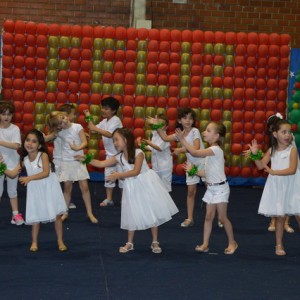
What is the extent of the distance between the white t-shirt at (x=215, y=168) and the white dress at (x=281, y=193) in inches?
19.1

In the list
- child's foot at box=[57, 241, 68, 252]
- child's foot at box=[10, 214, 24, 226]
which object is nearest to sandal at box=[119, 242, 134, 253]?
child's foot at box=[57, 241, 68, 252]

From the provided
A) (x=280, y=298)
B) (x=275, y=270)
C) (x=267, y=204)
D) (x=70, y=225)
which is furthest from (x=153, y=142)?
(x=280, y=298)

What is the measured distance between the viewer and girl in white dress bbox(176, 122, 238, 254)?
7043 millimetres

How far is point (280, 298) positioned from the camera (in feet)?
18.6

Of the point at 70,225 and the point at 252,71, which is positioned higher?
the point at 252,71

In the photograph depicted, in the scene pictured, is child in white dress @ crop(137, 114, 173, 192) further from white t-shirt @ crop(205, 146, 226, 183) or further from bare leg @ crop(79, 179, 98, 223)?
white t-shirt @ crop(205, 146, 226, 183)

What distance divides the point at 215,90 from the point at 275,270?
5.54 meters

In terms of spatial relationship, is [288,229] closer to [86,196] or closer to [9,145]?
[86,196]

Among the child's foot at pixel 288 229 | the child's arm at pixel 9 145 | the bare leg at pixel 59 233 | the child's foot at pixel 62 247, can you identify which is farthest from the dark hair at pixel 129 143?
the child's foot at pixel 288 229

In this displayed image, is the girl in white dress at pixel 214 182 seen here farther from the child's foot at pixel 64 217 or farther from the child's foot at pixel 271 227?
the child's foot at pixel 64 217

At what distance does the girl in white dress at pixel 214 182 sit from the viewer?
7.04 meters

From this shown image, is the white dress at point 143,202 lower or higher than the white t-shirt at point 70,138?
lower

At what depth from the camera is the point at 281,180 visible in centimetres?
717

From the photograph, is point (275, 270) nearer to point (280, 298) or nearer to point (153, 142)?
point (280, 298)
